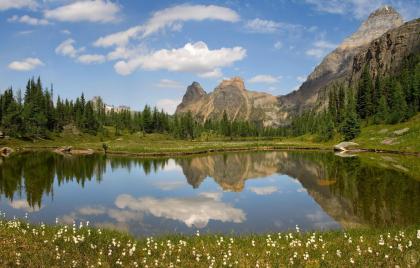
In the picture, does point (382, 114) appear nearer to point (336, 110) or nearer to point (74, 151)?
point (336, 110)

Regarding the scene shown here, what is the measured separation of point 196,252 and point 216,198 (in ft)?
69.5

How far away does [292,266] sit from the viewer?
13.9 m

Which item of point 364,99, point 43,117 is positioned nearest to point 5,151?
point 43,117

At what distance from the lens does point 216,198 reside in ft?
121

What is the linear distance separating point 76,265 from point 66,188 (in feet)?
A: 99.9

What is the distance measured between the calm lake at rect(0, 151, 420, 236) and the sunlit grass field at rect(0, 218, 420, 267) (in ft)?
22.3

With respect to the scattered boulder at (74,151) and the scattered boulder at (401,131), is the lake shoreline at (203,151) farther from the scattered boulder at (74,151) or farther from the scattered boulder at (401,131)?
the scattered boulder at (401,131)

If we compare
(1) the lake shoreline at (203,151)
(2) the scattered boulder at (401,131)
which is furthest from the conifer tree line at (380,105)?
(1) the lake shoreline at (203,151)

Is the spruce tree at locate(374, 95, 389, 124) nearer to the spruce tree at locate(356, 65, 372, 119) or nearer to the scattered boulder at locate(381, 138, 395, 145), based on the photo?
the spruce tree at locate(356, 65, 372, 119)

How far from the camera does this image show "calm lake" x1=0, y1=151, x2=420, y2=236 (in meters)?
26.4

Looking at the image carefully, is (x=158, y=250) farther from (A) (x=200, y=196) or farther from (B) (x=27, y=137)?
(B) (x=27, y=137)

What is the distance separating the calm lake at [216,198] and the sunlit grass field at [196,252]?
6790 millimetres

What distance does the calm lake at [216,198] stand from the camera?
26391mm

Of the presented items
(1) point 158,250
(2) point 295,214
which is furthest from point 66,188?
(1) point 158,250
